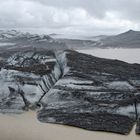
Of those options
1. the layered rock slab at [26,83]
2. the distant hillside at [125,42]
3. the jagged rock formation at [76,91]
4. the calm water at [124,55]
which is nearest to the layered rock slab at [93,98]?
A: the jagged rock formation at [76,91]

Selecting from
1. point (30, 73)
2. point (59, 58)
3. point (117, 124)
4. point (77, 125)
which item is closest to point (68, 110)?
point (77, 125)

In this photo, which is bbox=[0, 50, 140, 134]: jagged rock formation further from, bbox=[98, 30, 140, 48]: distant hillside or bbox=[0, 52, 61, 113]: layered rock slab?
bbox=[98, 30, 140, 48]: distant hillside

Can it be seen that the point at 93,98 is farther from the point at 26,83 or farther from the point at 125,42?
the point at 125,42

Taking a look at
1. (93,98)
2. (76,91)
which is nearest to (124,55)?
(76,91)

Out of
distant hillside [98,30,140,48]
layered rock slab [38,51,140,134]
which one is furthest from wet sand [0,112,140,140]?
distant hillside [98,30,140,48]

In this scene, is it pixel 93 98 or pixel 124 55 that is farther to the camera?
pixel 124 55
